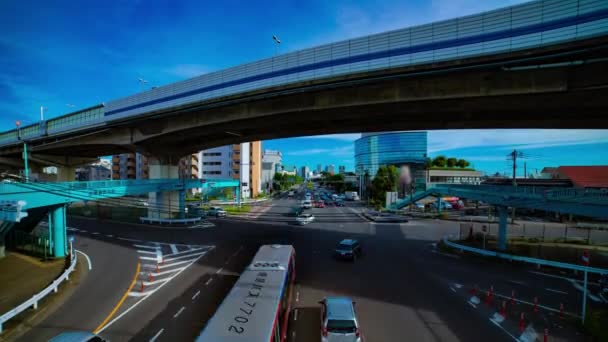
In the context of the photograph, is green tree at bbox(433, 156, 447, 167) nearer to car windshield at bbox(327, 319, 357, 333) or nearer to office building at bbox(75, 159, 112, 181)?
car windshield at bbox(327, 319, 357, 333)

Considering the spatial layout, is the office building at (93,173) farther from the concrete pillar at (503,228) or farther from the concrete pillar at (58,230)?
the concrete pillar at (503,228)

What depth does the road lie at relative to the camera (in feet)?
33.6

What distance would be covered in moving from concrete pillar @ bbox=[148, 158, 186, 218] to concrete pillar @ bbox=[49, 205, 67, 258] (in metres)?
14.4

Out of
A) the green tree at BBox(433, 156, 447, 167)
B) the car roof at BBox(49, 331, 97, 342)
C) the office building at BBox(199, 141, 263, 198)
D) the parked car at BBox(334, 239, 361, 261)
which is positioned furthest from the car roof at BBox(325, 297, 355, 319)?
the green tree at BBox(433, 156, 447, 167)

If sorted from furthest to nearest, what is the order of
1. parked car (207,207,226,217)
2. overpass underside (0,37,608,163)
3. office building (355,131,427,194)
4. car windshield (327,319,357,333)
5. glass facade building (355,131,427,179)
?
1. glass facade building (355,131,427,179)
2. office building (355,131,427,194)
3. parked car (207,207,226,217)
4. overpass underside (0,37,608,163)
5. car windshield (327,319,357,333)

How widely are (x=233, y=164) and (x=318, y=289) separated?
198 ft

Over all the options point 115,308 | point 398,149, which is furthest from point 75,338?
point 398,149

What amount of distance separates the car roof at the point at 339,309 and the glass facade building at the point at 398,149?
9103 centimetres

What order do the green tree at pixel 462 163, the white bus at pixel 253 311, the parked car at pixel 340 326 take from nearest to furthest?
the white bus at pixel 253 311, the parked car at pixel 340 326, the green tree at pixel 462 163

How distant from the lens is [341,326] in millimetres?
8750

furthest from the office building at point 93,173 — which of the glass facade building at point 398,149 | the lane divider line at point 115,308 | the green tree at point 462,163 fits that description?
the green tree at point 462,163

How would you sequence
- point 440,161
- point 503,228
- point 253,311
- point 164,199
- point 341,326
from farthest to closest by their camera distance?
point 440,161 → point 164,199 → point 503,228 → point 341,326 → point 253,311

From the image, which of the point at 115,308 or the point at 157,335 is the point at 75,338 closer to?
the point at 157,335

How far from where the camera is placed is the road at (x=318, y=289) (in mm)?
10227
